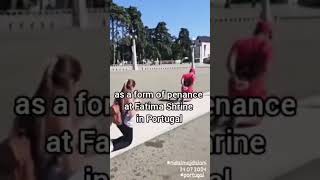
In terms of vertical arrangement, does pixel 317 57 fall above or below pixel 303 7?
below

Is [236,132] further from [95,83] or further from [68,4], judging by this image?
[68,4]

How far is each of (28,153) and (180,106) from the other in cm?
72

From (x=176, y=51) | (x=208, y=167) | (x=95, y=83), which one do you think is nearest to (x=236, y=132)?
(x=208, y=167)

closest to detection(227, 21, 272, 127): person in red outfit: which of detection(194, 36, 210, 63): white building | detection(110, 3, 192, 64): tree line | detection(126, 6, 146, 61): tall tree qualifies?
detection(194, 36, 210, 63): white building

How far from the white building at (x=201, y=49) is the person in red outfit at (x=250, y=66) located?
0.10 m

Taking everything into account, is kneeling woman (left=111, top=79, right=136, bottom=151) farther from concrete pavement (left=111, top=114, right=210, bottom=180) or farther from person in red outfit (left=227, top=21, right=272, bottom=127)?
person in red outfit (left=227, top=21, right=272, bottom=127)

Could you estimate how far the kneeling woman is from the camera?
2.76 meters

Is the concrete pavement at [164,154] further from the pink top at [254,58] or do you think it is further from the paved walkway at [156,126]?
the pink top at [254,58]

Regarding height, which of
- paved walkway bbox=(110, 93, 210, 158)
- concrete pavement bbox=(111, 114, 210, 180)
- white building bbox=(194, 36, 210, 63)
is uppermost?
white building bbox=(194, 36, 210, 63)

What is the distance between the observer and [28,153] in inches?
113

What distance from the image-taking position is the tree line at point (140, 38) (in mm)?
2771

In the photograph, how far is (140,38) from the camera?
9.27ft

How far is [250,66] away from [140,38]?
505 millimetres

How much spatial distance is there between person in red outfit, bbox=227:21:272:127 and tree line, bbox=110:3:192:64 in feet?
0.70
